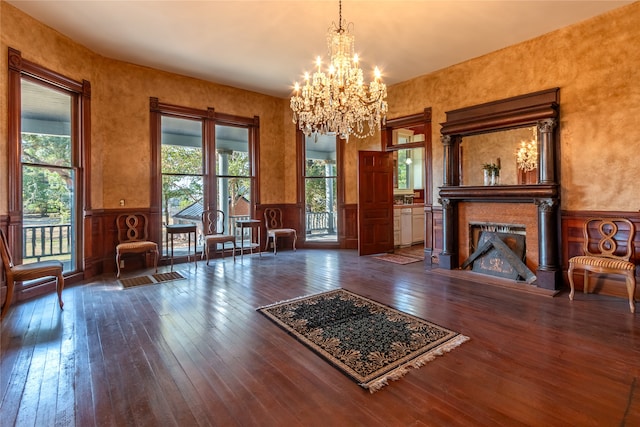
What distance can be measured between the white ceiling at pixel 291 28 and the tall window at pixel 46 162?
796 mm

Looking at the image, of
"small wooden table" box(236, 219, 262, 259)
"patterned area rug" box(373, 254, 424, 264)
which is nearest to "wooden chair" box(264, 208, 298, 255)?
"small wooden table" box(236, 219, 262, 259)

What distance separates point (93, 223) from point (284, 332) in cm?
403

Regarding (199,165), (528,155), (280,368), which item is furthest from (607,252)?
(199,165)

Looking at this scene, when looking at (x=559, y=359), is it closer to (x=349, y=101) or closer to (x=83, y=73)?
(x=349, y=101)

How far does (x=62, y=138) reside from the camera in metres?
4.59

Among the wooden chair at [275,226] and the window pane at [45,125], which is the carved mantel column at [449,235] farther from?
the window pane at [45,125]

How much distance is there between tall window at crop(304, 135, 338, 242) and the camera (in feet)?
24.7

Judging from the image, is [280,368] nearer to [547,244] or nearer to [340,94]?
[340,94]

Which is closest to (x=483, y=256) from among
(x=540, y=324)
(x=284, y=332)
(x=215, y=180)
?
(x=540, y=324)

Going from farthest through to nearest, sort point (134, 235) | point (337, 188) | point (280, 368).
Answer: point (337, 188)
point (134, 235)
point (280, 368)

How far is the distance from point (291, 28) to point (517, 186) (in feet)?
12.4

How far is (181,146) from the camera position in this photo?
6.17 meters

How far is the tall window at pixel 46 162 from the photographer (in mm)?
3807

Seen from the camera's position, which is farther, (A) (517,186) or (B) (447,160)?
(B) (447,160)
